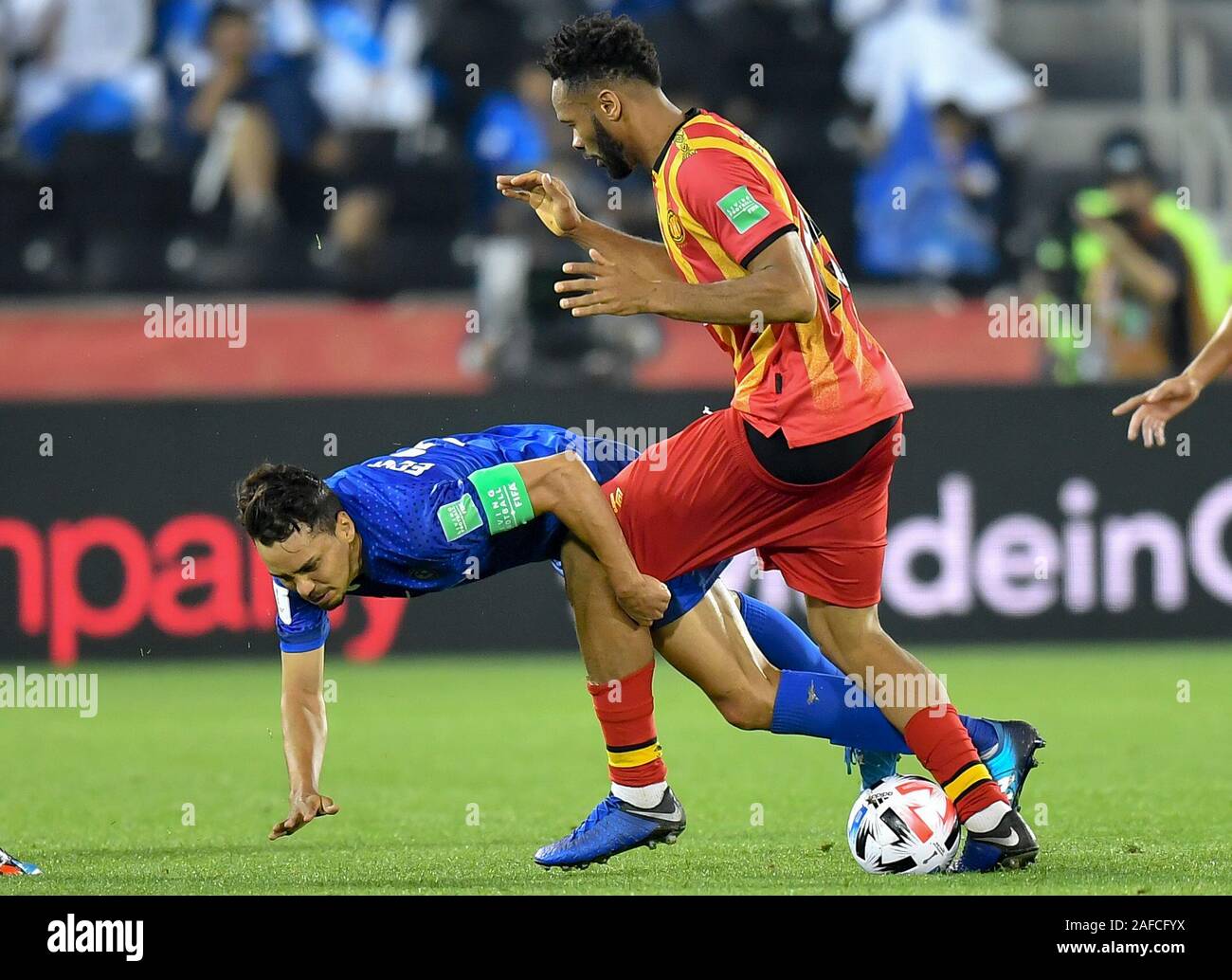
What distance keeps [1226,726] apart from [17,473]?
609 cm

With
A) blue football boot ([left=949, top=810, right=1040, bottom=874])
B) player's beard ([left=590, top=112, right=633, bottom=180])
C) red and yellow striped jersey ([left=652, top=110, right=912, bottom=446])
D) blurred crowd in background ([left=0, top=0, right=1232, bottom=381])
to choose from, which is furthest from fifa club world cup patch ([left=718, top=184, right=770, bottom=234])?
blurred crowd in background ([left=0, top=0, right=1232, bottom=381])

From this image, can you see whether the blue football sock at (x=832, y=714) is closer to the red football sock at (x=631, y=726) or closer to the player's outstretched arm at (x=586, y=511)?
the red football sock at (x=631, y=726)

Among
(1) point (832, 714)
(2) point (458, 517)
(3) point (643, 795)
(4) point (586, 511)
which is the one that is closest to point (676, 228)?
(4) point (586, 511)

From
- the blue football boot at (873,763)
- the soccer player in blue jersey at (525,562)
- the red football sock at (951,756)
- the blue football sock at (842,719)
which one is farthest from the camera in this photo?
the blue football boot at (873,763)

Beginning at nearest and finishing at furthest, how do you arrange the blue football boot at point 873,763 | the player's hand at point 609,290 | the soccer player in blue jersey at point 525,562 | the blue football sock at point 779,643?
the player's hand at point 609,290, the soccer player in blue jersey at point 525,562, the blue football boot at point 873,763, the blue football sock at point 779,643

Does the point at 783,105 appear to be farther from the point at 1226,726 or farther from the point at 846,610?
the point at 846,610

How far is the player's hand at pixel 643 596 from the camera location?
4984mm

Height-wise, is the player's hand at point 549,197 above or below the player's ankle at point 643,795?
above

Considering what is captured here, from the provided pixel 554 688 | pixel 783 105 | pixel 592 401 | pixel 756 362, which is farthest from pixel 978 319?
pixel 756 362

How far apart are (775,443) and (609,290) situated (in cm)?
67

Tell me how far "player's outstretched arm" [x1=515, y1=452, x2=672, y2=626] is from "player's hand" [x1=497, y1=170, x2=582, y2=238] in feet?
2.37

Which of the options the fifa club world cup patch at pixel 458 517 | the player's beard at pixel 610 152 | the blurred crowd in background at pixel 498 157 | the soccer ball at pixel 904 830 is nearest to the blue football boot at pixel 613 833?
the soccer ball at pixel 904 830

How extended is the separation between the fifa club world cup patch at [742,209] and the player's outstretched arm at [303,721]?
5.16 ft

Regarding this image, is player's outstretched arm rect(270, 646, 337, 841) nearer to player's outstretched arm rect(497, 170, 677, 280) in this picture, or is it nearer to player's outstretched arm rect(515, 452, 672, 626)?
player's outstretched arm rect(515, 452, 672, 626)
